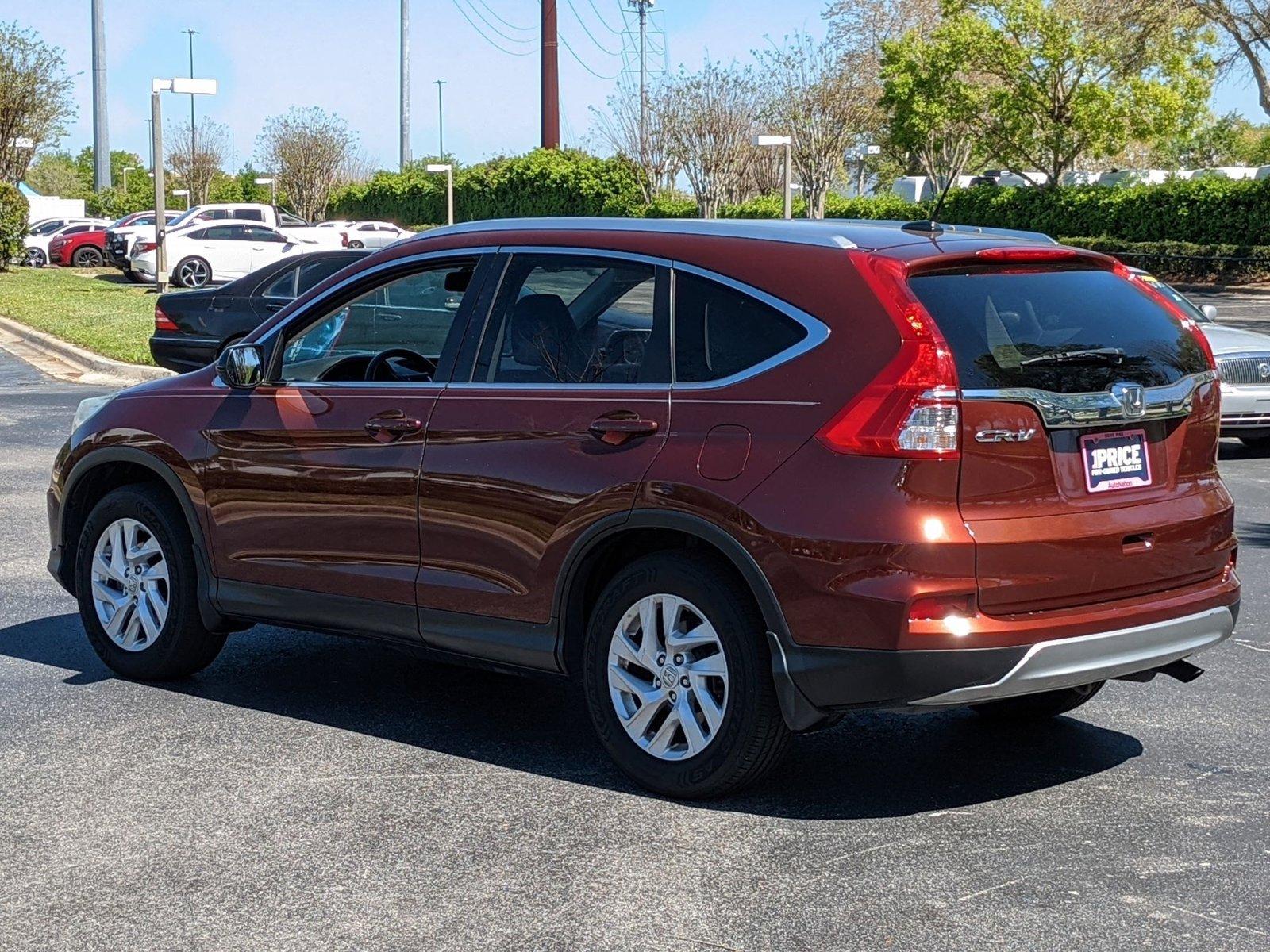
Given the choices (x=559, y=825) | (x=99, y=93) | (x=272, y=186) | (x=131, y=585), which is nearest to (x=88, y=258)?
(x=99, y=93)

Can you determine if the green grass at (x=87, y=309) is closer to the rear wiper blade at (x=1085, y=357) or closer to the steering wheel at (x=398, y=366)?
the steering wheel at (x=398, y=366)

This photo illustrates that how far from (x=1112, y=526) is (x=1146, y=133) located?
1713 inches

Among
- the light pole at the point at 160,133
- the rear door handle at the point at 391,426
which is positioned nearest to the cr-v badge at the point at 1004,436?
the rear door handle at the point at 391,426

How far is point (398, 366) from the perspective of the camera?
6164 millimetres

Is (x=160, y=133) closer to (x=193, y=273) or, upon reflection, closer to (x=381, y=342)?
(x=193, y=273)

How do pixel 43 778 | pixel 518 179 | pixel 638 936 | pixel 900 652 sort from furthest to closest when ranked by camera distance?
pixel 518 179
pixel 43 778
pixel 900 652
pixel 638 936

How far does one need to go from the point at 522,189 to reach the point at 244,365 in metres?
53.7

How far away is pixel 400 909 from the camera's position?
4.23 meters

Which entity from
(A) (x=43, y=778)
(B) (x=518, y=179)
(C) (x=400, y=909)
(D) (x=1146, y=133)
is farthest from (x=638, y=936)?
(B) (x=518, y=179)

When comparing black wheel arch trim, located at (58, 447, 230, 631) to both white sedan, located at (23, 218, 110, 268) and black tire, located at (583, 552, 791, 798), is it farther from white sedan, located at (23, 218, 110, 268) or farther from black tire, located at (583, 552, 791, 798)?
white sedan, located at (23, 218, 110, 268)

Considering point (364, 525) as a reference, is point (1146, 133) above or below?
above

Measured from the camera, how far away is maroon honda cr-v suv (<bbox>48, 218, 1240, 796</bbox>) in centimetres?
462

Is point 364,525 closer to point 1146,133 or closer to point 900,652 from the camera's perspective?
point 900,652

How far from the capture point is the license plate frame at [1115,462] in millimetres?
4828
